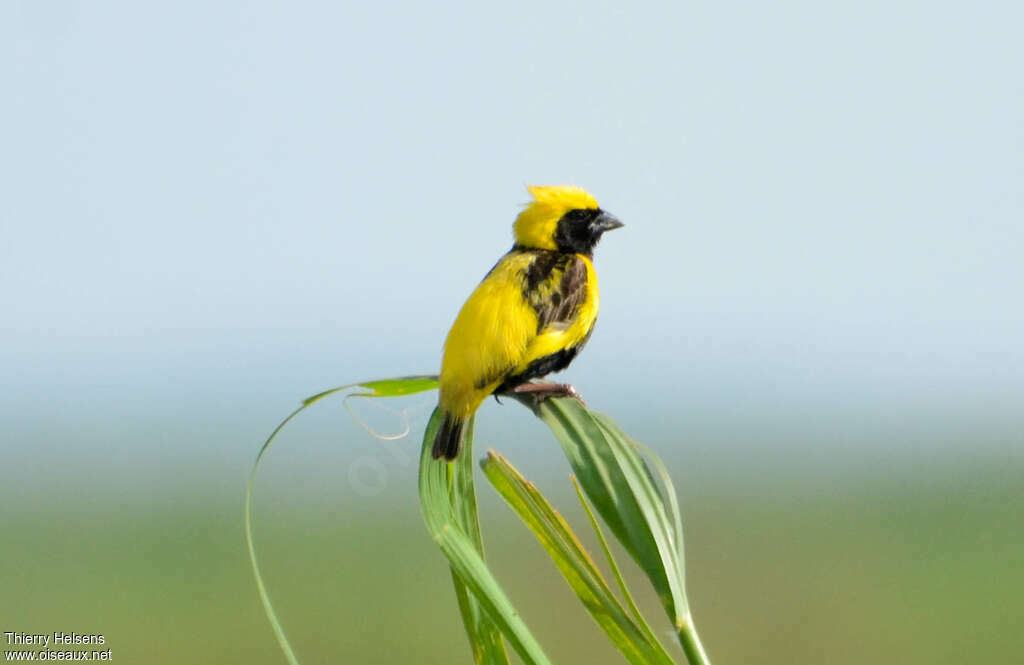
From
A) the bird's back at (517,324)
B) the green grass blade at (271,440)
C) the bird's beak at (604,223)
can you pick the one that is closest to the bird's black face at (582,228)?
the bird's beak at (604,223)

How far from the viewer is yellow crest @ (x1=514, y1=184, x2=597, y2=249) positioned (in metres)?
3.22

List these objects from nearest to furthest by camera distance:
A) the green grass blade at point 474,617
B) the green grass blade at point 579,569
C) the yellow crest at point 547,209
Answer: the green grass blade at point 579,569 → the green grass blade at point 474,617 → the yellow crest at point 547,209

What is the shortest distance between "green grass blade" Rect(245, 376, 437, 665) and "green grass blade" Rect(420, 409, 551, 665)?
4.9 inches

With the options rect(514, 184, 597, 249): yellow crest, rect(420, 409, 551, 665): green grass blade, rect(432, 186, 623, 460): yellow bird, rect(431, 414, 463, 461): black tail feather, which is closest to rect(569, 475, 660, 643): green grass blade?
rect(420, 409, 551, 665): green grass blade

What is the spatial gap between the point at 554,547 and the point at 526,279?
1.29 m

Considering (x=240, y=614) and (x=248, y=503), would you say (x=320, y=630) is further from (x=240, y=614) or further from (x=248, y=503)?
(x=248, y=503)

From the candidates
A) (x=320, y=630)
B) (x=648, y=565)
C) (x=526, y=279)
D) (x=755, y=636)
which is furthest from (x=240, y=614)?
(x=648, y=565)

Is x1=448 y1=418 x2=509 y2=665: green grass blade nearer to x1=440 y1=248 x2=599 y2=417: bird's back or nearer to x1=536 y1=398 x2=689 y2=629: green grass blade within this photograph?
x1=536 y1=398 x2=689 y2=629: green grass blade

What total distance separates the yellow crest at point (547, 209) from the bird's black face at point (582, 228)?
0.02 metres

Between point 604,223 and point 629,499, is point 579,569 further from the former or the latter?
point 604,223

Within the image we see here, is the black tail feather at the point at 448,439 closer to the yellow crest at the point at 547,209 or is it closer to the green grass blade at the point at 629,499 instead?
the green grass blade at the point at 629,499

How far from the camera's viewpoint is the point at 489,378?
253 cm

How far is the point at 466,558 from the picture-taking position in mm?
1534

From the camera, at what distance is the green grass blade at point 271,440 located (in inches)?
62.5
